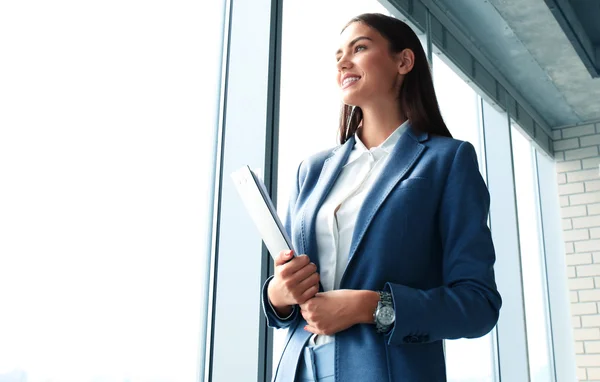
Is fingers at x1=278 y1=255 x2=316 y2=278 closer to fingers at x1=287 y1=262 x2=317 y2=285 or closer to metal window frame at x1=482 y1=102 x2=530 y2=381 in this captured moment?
fingers at x1=287 y1=262 x2=317 y2=285

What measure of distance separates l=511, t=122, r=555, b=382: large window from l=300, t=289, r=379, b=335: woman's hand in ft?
14.1

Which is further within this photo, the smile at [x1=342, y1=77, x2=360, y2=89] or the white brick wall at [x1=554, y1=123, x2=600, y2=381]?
the white brick wall at [x1=554, y1=123, x2=600, y2=381]

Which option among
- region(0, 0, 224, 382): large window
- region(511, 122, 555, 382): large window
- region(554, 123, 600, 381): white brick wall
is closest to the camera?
region(0, 0, 224, 382): large window

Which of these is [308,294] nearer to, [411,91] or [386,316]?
[386,316]

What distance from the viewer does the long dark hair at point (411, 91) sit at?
1.29 m

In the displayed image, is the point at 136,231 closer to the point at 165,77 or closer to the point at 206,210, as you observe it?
the point at 206,210

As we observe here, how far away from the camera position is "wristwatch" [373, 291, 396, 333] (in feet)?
3.30

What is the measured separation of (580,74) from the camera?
4.99 m

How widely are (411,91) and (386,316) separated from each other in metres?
0.54

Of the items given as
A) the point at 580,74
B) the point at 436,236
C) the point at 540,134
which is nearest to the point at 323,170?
the point at 436,236

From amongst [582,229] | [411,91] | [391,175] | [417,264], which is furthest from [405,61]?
[582,229]

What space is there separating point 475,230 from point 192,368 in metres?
1.19

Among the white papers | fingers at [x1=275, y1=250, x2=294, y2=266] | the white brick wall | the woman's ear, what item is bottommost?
fingers at [x1=275, y1=250, x2=294, y2=266]

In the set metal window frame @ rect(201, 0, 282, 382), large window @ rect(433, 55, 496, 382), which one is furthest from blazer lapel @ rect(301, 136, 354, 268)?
large window @ rect(433, 55, 496, 382)
